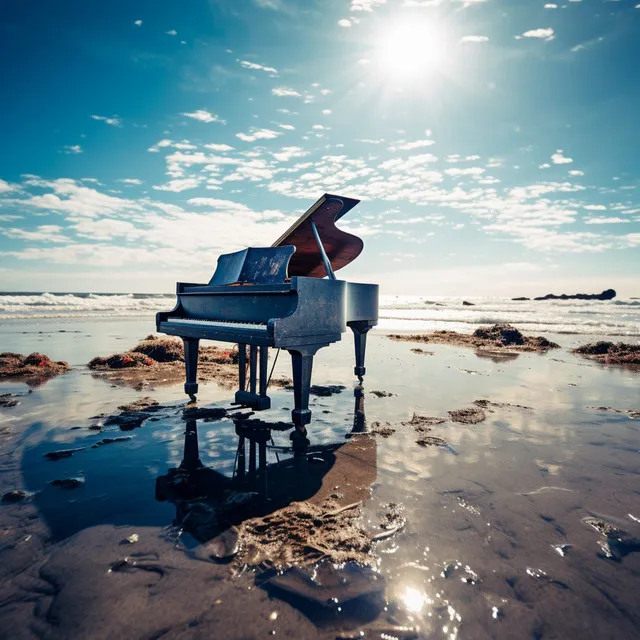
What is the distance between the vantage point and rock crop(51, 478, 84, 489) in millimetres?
2570

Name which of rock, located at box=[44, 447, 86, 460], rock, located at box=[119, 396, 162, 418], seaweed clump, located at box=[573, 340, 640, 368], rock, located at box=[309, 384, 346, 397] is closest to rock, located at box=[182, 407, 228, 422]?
rock, located at box=[119, 396, 162, 418]

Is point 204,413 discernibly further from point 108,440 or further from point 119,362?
point 119,362

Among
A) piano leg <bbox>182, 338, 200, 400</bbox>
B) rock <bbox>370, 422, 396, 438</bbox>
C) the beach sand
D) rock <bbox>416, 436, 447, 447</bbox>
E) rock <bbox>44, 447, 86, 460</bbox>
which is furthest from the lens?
piano leg <bbox>182, 338, 200, 400</bbox>

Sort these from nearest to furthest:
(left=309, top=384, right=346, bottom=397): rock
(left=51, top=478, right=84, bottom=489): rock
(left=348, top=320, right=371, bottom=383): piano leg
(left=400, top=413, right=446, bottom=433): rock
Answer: (left=51, top=478, right=84, bottom=489): rock
(left=400, top=413, right=446, bottom=433): rock
(left=309, top=384, right=346, bottom=397): rock
(left=348, top=320, right=371, bottom=383): piano leg

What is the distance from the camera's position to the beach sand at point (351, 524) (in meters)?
1.53

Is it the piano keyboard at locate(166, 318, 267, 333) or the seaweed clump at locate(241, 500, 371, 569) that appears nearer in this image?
the seaweed clump at locate(241, 500, 371, 569)

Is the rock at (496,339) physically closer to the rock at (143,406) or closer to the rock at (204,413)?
the rock at (204,413)

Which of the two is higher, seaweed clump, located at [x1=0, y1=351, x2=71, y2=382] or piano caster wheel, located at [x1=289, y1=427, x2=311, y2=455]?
piano caster wheel, located at [x1=289, y1=427, x2=311, y2=455]

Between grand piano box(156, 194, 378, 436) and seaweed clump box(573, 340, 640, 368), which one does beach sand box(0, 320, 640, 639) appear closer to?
grand piano box(156, 194, 378, 436)

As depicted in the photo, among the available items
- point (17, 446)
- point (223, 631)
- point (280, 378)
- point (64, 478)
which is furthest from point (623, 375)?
point (17, 446)

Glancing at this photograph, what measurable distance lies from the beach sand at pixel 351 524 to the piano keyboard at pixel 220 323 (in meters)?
0.99

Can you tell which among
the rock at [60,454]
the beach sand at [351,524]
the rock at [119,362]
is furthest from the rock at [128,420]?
the rock at [119,362]

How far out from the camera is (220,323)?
400cm

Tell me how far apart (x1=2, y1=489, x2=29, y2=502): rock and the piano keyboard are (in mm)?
1906
